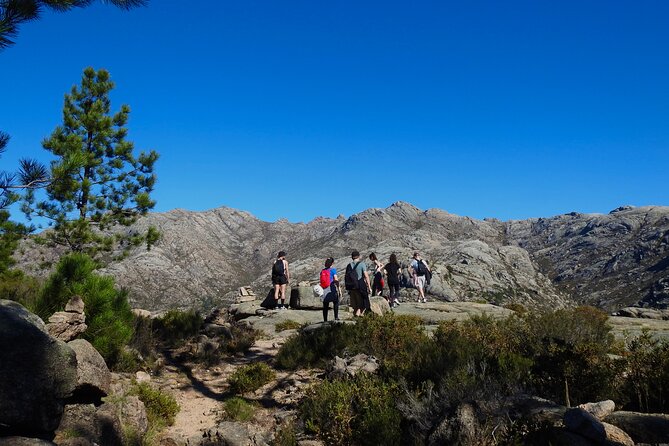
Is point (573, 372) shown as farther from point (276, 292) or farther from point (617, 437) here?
point (276, 292)

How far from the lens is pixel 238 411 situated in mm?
8391

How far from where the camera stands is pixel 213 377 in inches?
452

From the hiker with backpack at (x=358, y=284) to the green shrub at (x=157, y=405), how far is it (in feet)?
25.1

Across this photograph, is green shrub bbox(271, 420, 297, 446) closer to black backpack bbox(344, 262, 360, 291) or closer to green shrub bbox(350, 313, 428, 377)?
green shrub bbox(350, 313, 428, 377)

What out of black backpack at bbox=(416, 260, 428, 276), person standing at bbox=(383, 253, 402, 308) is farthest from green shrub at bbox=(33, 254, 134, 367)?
black backpack at bbox=(416, 260, 428, 276)

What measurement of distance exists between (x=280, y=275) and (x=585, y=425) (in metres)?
14.9

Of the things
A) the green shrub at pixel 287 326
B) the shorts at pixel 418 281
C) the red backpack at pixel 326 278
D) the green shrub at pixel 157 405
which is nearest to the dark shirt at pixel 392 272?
the shorts at pixel 418 281

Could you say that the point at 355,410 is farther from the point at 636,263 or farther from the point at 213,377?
the point at 636,263

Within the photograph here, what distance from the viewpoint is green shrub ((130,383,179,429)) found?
8.13 metres

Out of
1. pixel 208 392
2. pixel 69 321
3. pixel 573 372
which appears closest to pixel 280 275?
pixel 208 392

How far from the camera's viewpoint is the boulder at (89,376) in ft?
22.2

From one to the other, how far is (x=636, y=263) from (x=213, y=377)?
13276 cm

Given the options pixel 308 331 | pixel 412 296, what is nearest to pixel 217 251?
pixel 412 296

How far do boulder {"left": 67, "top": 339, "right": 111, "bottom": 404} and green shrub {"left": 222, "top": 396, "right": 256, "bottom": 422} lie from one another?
2.28 m
